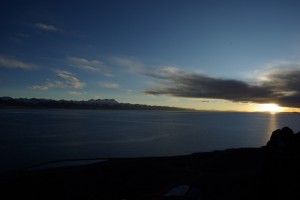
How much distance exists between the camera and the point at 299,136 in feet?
103

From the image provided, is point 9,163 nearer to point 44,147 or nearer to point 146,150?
point 44,147

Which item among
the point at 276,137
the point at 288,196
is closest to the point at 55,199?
the point at 288,196

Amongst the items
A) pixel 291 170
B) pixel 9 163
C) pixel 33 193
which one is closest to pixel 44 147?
pixel 9 163

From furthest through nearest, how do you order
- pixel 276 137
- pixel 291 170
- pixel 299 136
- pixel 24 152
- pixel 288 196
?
pixel 24 152, pixel 276 137, pixel 299 136, pixel 291 170, pixel 288 196

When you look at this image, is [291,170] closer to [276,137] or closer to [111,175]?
Result: [111,175]

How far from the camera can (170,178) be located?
24.6 m

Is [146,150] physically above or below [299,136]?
below

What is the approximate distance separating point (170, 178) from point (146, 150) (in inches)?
1336

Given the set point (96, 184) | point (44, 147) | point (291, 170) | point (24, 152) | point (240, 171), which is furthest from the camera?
point (44, 147)

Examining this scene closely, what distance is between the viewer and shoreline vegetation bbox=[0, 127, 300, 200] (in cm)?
1722

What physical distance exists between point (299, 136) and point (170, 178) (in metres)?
16.6

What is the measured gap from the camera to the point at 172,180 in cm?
2397

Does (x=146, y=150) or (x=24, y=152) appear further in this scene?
(x=146, y=150)

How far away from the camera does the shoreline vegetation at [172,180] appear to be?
56.5 feet
